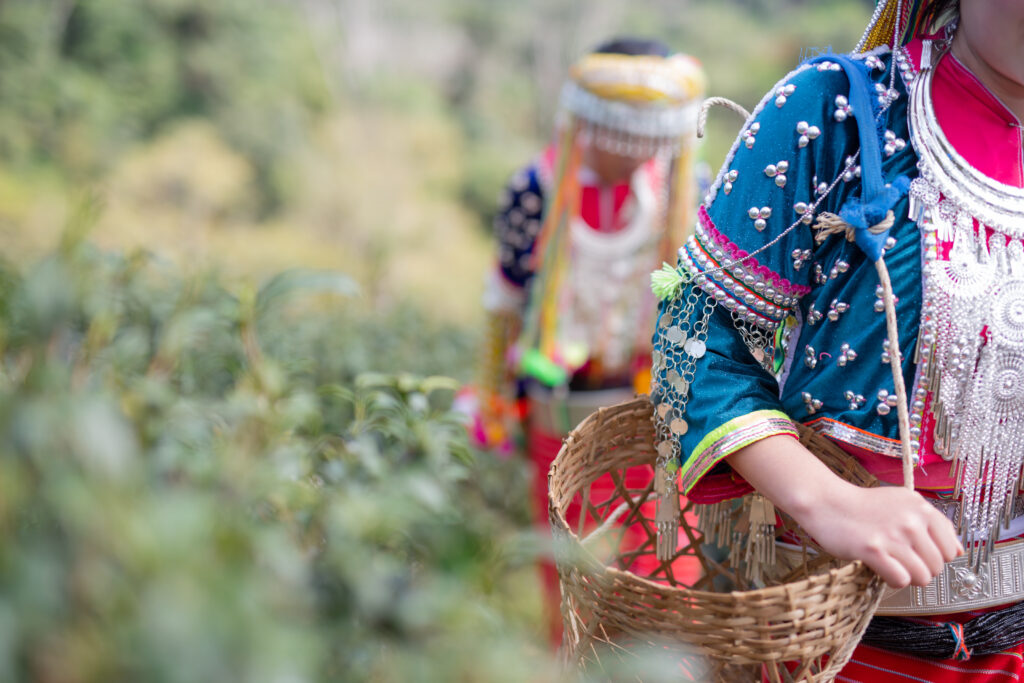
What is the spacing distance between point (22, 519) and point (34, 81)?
6473mm

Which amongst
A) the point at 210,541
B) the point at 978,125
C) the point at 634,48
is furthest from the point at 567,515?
the point at 634,48

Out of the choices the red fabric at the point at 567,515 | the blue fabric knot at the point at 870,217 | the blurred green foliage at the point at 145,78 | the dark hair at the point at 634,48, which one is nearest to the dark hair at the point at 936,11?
the blue fabric knot at the point at 870,217

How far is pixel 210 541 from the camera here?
585 millimetres

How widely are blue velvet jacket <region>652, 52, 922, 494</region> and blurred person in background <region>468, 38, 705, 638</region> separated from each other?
166 centimetres

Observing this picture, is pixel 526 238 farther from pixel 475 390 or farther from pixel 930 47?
pixel 930 47

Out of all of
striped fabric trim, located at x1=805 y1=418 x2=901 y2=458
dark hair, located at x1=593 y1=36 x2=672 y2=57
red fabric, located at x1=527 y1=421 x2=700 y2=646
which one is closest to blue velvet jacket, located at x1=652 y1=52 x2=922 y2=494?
Answer: striped fabric trim, located at x1=805 y1=418 x2=901 y2=458

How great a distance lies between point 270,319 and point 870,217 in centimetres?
208

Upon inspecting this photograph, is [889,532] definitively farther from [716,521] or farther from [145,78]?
[145,78]

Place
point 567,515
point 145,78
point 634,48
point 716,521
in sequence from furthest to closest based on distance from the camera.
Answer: point 145,78, point 634,48, point 567,515, point 716,521

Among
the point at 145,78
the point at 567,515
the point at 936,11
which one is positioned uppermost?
the point at 936,11

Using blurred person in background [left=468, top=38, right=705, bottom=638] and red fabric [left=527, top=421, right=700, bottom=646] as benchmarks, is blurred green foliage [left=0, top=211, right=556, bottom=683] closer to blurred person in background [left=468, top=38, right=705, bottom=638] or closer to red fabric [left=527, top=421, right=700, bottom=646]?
red fabric [left=527, top=421, right=700, bottom=646]

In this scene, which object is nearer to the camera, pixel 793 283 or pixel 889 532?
pixel 889 532

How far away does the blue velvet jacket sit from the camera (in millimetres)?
1031

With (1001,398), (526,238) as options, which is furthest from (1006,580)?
(526,238)
